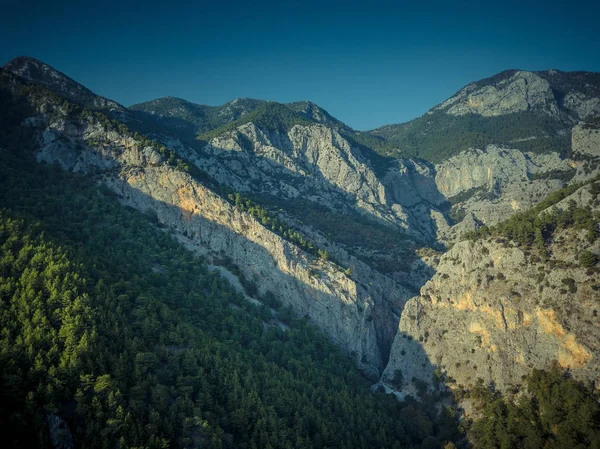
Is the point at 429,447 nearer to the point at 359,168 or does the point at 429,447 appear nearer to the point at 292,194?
the point at 292,194

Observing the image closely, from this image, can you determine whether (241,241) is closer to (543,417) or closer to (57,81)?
(543,417)

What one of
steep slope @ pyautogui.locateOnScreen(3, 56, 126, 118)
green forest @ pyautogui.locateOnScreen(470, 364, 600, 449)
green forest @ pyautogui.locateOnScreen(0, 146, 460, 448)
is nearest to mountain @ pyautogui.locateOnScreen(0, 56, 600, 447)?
green forest @ pyautogui.locateOnScreen(0, 146, 460, 448)

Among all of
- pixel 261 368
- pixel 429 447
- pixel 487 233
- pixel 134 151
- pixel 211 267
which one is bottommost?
pixel 429 447

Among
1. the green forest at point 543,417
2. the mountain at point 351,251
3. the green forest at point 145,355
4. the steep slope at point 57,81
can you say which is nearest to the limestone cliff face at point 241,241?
the mountain at point 351,251

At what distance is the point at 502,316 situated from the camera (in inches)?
2660

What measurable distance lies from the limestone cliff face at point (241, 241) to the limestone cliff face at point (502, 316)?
1271cm

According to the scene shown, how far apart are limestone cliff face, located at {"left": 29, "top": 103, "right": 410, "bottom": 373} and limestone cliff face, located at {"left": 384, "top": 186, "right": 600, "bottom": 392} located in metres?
12.7

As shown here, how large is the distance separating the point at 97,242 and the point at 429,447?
77.2 meters

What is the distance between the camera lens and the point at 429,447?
6134 cm

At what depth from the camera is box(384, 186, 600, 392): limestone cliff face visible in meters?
57.5

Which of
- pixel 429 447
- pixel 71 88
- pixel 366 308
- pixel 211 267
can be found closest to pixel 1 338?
pixel 211 267

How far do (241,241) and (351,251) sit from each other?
42.2m

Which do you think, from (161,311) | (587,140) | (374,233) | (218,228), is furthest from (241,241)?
(587,140)

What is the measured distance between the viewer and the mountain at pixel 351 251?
62.2 metres
